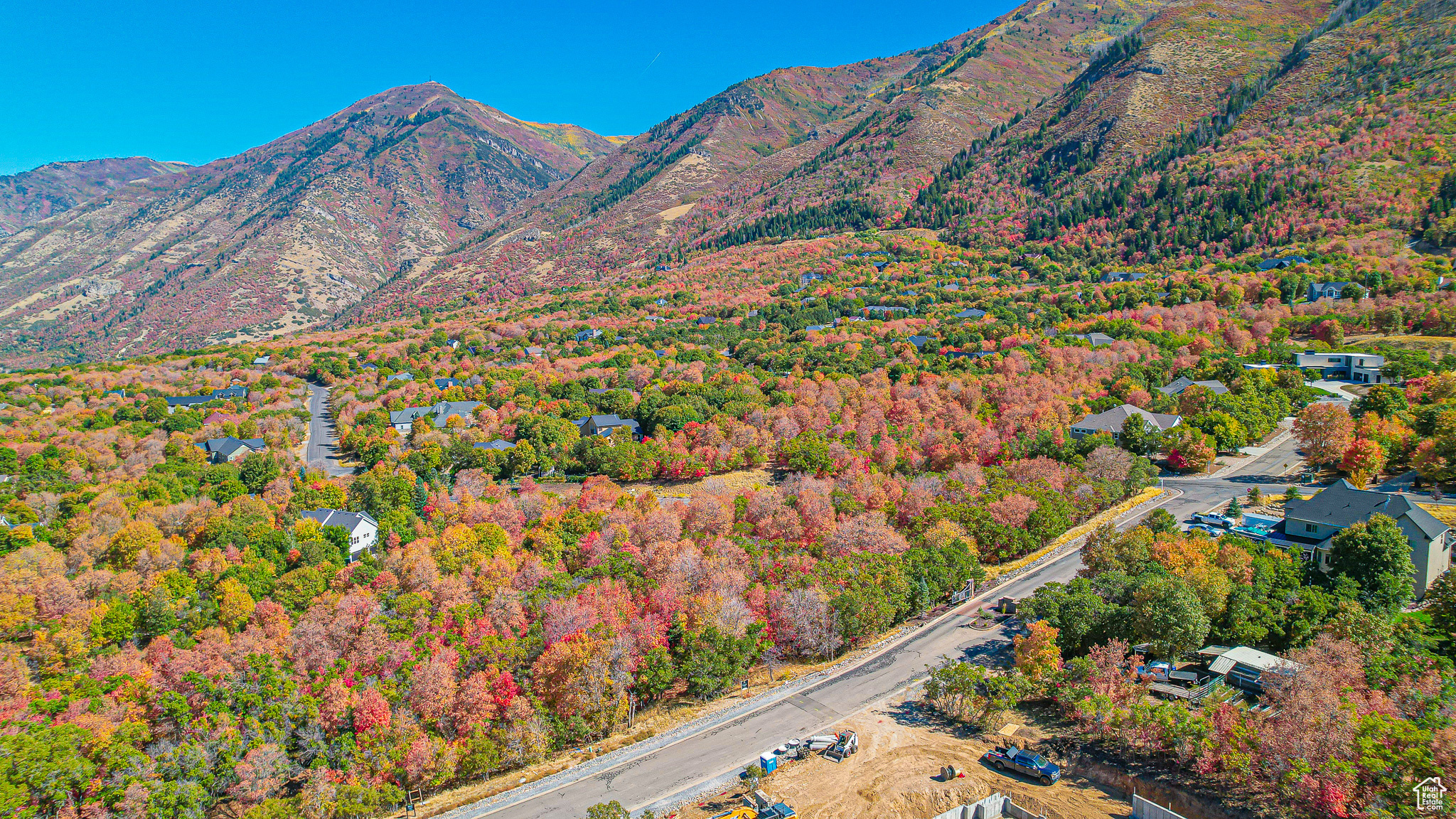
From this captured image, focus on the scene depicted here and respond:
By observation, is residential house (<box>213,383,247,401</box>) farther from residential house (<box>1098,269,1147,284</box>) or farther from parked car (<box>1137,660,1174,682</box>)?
residential house (<box>1098,269,1147,284</box>)

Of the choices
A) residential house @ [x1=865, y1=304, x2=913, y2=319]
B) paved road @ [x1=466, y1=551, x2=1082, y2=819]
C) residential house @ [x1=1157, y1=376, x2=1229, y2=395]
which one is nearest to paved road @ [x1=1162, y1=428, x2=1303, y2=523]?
residential house @ [x1=1157, y1=376, x2=1229, y2=395]

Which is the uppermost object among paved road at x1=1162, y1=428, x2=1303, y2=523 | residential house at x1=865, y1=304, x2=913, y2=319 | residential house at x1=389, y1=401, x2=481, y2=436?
residential house at x1=865, y1=304, x2=913, y2=319

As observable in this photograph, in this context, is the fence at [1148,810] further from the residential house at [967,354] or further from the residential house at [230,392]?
the residential house at [230,392]

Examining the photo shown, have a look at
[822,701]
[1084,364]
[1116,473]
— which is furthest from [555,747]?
[1084,364]

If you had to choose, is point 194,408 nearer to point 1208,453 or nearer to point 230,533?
point 230,533

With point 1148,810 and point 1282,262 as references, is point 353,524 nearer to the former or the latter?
point 1148,810

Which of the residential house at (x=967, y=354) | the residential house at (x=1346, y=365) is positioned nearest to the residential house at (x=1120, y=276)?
the residential house at (x=1346, y=365)

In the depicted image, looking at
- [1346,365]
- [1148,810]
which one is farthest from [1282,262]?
[1148,810]
